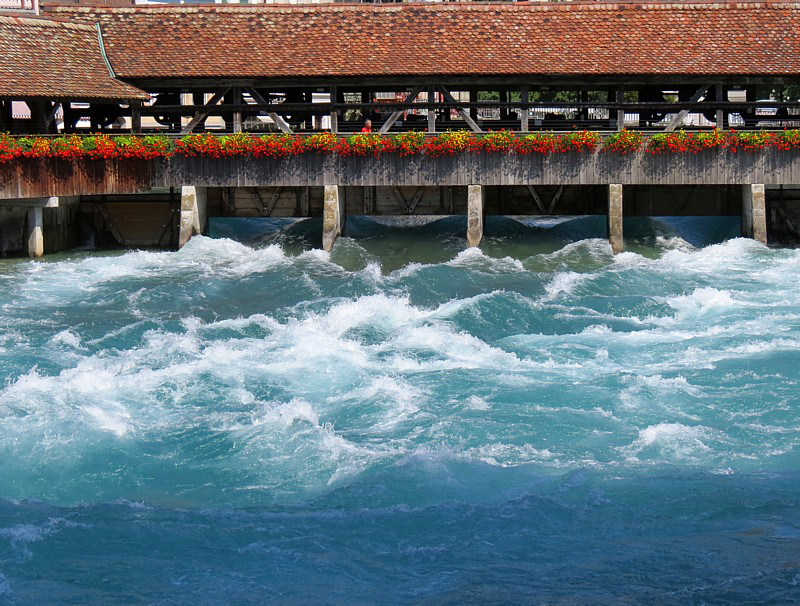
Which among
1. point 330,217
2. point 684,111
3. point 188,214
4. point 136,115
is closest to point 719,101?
point 684,111

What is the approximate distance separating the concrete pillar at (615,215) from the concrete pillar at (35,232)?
390 inches

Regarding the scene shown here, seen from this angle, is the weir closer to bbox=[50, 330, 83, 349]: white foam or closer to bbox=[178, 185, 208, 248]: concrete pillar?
bbox=[178, 185, 208, 248]: concrete pillar

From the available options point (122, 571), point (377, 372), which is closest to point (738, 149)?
point (377, 372)

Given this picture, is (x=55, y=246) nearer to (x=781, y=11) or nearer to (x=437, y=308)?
(x=437, y=308)

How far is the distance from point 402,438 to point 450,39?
1163 centimetres

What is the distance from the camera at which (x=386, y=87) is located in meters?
21.3

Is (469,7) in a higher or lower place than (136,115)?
higher

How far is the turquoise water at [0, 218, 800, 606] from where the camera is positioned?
8555mm

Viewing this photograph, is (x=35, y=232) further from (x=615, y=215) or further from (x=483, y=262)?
(x=615, y=215)

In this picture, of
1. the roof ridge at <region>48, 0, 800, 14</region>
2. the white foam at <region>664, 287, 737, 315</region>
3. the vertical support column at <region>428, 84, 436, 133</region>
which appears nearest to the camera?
the white foam at <region>664, 287, 737, 315</region>

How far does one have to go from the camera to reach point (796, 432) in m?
11.1

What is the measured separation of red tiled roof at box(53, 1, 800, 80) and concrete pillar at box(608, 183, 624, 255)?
203 centimetres

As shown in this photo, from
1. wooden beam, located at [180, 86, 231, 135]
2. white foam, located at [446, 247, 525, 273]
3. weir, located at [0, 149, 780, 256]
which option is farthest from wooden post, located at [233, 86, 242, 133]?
white foam, located at [446, 247, 525, 273]

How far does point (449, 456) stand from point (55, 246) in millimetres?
12769
